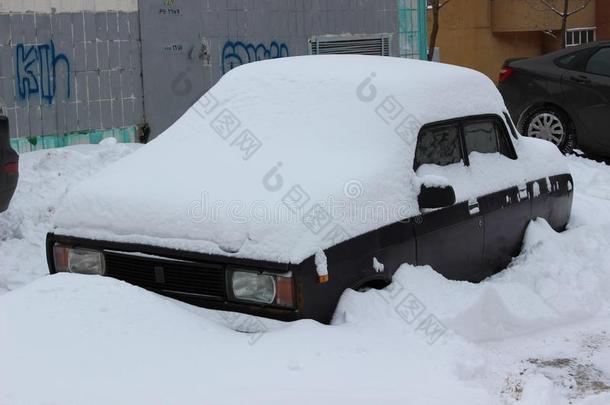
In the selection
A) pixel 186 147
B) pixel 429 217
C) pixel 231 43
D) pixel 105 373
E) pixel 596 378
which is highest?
pixel 231 43

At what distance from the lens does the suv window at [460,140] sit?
543 cm

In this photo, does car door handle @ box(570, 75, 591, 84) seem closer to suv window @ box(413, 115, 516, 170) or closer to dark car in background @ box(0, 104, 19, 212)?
suv window @ box(413, 115, 516, 170)

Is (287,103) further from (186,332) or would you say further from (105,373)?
(105,373)

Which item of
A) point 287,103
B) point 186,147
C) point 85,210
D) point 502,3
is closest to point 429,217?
point 287,103

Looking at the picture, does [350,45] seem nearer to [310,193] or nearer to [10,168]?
[10,168]

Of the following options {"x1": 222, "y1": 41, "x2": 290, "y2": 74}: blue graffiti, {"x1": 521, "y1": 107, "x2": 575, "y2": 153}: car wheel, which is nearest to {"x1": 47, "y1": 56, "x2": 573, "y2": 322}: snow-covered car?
{"x1": 521, "y1": 107, "x2": 575, "y2": 153}: car wheel

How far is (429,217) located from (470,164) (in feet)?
2.52

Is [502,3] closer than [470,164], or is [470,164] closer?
[470,164]

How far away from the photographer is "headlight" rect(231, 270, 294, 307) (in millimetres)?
4324

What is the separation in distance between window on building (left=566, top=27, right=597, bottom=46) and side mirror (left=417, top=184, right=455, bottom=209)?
20260 millimetres

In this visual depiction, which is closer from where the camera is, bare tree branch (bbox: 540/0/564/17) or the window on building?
bare tree branch (bbox: 540/0/564/17)

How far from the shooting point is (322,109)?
5355 millimetres

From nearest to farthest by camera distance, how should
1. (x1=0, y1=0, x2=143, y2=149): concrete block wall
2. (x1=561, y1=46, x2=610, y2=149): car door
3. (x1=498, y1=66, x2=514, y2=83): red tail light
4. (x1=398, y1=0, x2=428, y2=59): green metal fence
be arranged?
1. (x1=0, y1=0, x2=143, y2=149): concrete block wall
2. (x1=561, y1=46, x2=610, y2=149): car door
3. (x1=498, y1=66, x2=514, y2=83): red tail light
4. (x1=398, y1=0, x2=428, y2=59): green metal fence

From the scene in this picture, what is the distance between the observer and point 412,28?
610 inches
